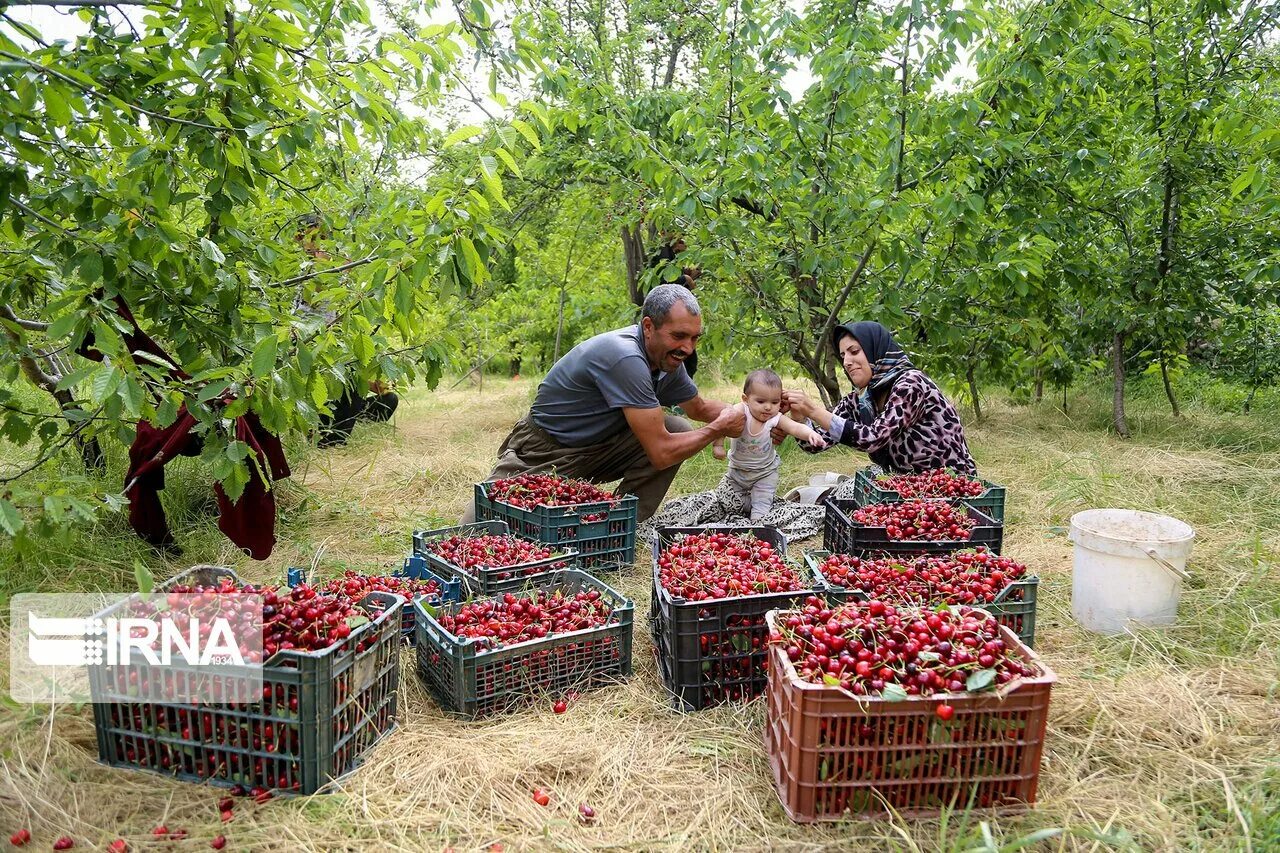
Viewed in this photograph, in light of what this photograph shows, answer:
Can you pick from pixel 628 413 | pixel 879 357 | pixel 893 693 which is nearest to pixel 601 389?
pixel 628 413

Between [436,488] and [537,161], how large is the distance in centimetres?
345

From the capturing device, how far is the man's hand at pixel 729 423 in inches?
181

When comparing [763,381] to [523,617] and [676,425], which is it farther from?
[523,617]

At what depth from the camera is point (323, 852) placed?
207 cm

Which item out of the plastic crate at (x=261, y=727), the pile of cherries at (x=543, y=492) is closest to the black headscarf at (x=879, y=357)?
the pile of cherries at (x=543, y=492)

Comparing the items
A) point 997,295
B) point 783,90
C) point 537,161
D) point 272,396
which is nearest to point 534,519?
point 272,396

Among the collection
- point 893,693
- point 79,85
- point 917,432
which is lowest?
point 893,693

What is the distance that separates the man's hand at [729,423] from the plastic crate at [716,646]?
1.80 m

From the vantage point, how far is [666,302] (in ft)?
14.4

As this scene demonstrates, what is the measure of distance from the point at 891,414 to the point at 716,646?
230 cm

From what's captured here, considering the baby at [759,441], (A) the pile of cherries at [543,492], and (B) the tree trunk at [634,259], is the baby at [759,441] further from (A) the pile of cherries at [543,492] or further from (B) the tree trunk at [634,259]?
(B) the tree trunk at [634,259]

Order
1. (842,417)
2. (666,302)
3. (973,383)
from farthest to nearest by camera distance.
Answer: (973,383)
(842,417)
(666,302)

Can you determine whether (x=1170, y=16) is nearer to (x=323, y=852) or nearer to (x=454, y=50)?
(x=454, y=50)

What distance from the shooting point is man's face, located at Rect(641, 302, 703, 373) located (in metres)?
4.39
